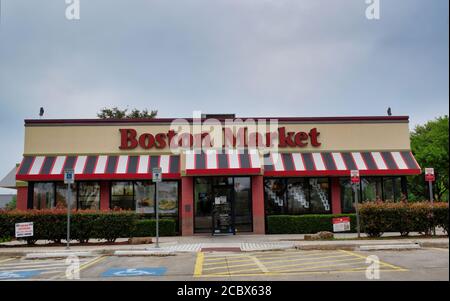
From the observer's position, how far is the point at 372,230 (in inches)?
730

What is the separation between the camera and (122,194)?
77.6 ft

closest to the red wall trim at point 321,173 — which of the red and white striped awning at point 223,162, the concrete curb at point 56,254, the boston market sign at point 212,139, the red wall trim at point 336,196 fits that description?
the red wall trim at point 336,196

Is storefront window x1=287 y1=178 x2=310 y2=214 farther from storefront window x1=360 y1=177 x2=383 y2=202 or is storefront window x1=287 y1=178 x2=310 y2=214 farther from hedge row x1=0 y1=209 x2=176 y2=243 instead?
hedge row x1=0 y1=209 x2=176 y2=243

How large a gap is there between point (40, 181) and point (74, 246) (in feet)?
24.1

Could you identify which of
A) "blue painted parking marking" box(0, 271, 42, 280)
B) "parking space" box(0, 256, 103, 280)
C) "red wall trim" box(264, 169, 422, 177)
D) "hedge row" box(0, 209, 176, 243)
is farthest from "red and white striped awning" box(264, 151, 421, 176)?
"blue painted parking marking" box(0, 271, 42, 280)

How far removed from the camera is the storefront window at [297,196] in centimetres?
2377

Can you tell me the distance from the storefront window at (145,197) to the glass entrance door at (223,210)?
3313mm

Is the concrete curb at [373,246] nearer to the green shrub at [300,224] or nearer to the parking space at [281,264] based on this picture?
the parking space at [281,264]

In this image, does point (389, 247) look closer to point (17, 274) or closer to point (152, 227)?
point (17, 274)

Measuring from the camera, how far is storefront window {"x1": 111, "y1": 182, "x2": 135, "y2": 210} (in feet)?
77.4

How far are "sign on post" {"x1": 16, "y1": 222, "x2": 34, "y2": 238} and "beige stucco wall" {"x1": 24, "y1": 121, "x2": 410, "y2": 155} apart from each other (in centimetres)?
694

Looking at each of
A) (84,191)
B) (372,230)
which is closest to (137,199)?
(84,191)

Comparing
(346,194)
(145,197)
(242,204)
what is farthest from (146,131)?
(346,194)

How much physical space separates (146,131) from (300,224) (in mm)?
9440
